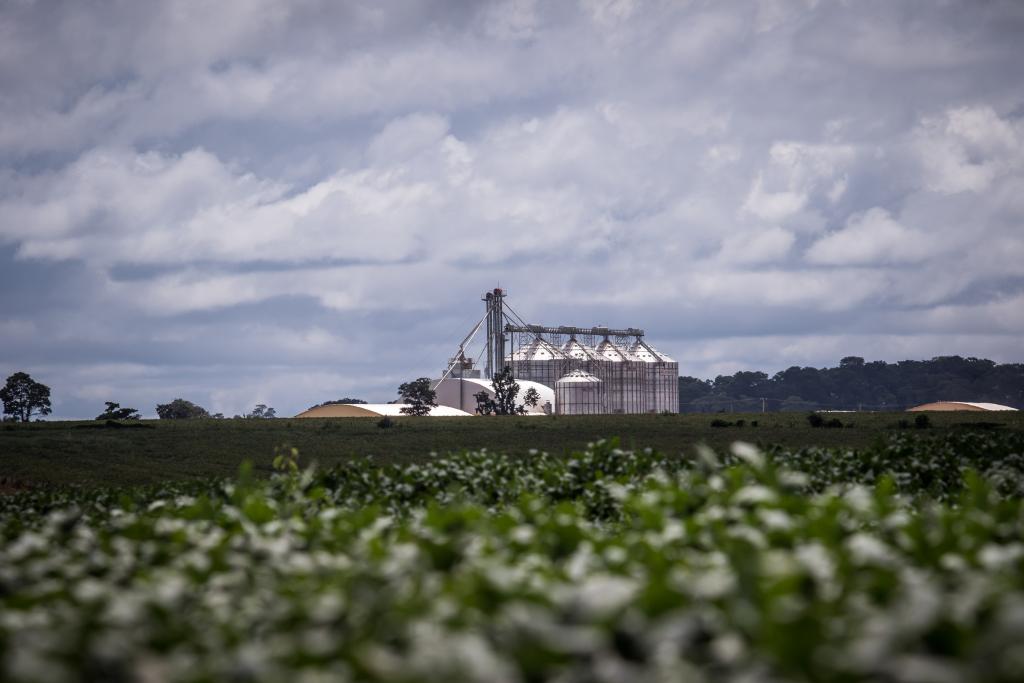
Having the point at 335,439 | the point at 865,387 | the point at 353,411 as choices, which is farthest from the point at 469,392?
the point at 865,387

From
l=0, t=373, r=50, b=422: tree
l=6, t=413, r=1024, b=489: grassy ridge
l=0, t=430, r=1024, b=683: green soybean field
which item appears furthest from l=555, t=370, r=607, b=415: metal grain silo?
l=0, t=430, r=1024, b=683: green soybean field

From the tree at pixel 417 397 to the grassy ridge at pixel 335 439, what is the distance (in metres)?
39.3

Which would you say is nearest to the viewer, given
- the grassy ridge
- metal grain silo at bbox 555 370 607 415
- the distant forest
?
the grassy ridge

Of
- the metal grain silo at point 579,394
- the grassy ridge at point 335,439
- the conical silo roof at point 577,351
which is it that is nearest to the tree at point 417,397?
the metal grain silo at point 579,394

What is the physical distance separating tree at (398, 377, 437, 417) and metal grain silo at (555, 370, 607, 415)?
11.9 meters

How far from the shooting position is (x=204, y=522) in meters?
7.26

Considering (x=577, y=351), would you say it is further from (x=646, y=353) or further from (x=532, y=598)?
(x=532, y=598)

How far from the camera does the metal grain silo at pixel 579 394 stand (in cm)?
9000

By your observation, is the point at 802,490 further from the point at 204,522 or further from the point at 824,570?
the point at 824,570

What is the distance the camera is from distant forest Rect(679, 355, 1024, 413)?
14462 cm

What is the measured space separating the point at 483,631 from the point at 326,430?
26.8 metres

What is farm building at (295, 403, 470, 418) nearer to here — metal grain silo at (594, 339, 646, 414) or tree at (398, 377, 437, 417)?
tree at (398, 377, 437, 417)

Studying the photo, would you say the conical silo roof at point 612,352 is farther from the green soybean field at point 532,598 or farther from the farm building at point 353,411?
the green soybean field at point 532,598

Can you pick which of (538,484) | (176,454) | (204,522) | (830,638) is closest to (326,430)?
(176,454)
